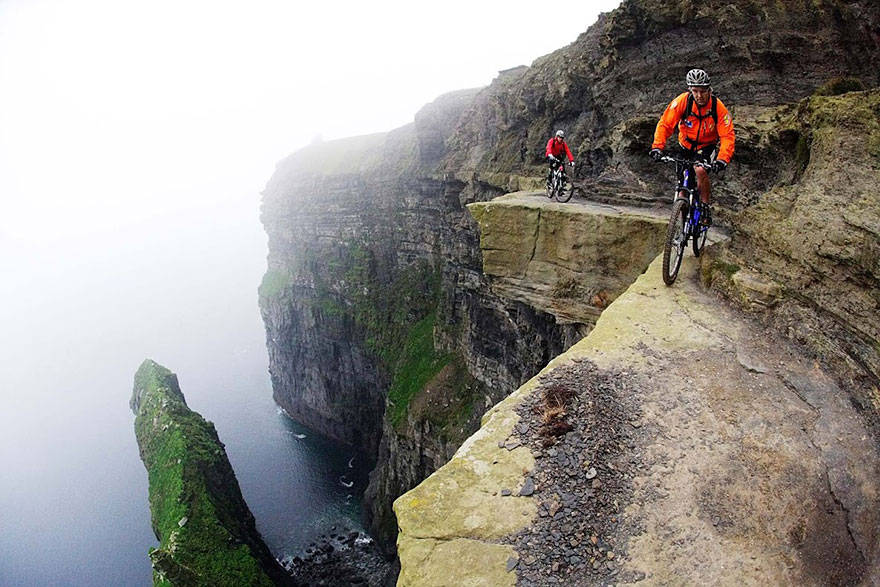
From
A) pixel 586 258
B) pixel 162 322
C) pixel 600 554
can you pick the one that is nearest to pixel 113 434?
pixel 162 322

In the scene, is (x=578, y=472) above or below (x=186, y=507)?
above

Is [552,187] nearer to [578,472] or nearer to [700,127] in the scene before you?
[700,127]

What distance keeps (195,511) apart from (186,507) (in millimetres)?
649

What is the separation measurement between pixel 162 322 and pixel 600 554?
147884mm

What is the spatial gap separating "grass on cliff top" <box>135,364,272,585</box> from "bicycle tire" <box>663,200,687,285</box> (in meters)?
30.7

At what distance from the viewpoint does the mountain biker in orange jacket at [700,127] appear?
952 cm

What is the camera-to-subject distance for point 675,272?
1040 cm

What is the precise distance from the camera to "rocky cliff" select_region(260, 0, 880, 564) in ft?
28.5

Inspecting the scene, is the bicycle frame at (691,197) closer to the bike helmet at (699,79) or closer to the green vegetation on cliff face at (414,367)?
the bike helmet at (699,79)

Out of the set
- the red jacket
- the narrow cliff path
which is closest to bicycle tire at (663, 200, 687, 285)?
the narrow cliff path

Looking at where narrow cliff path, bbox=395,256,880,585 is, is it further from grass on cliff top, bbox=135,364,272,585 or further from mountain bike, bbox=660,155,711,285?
grass on cliff top, bbox=135,364,272,585

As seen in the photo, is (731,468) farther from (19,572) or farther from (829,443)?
(19,572)

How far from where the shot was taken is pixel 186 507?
108 feet

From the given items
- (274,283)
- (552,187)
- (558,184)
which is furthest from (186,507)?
(274,283)
